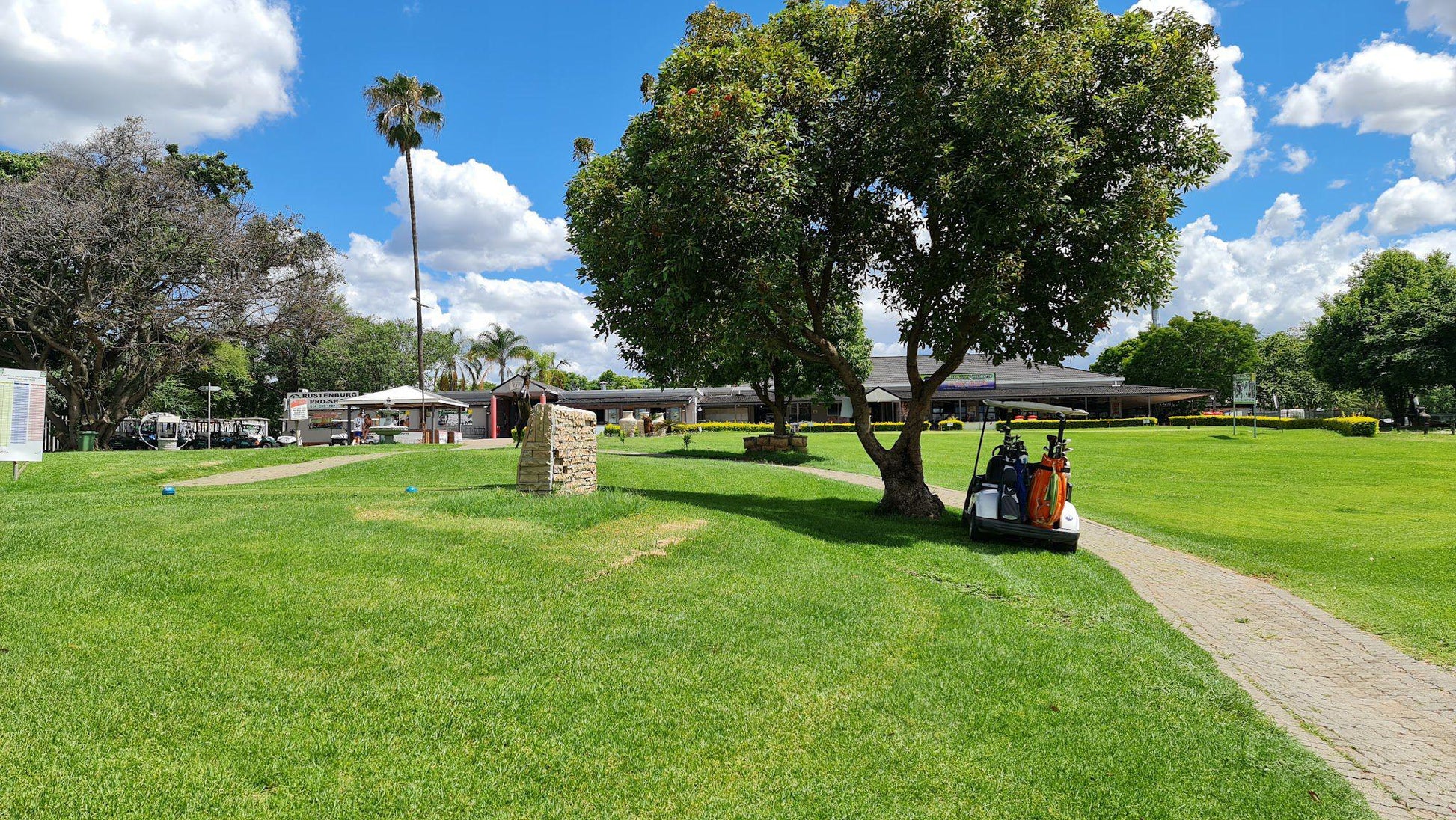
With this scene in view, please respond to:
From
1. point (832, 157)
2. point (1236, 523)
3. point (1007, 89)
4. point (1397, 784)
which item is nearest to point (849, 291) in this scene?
point (832, 157)

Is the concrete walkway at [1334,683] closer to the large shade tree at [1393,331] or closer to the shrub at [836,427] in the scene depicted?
the shrub at [836,427]

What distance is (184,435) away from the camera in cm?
4472

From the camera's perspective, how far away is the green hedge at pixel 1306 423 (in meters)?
35.5

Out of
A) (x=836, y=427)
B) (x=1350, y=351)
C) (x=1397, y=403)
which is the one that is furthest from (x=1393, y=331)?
(x=836, y=427)

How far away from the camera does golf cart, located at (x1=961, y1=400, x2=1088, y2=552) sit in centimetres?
1079

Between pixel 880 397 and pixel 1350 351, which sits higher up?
pixel 1350 351

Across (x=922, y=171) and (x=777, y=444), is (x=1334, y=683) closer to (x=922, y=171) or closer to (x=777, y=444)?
(x=922, y=171)

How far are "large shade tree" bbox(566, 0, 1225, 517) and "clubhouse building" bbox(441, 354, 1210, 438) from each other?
38533 millimetres

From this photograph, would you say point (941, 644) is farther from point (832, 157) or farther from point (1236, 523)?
point (1236, 523)

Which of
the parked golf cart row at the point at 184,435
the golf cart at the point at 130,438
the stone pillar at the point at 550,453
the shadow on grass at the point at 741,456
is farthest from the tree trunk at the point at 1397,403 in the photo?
the golf cart at the point at 130,438

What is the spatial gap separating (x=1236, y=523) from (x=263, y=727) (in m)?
Result: 17.0

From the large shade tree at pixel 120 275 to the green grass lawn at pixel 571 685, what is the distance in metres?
21.0

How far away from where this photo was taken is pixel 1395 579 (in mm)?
9664

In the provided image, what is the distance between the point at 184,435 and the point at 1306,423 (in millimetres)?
64067
